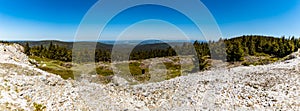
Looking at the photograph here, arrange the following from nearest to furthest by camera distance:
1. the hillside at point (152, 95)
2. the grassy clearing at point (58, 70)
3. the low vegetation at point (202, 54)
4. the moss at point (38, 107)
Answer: the moss at point (38, 107) → the hillside at point (152, 95) → the grassy clearing at point (58, 70) → the low vegetation at point (202, 54)

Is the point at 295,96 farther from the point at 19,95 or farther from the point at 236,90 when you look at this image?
the point at 19,95

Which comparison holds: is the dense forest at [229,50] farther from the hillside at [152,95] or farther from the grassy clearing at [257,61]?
the hillside at [152,95]

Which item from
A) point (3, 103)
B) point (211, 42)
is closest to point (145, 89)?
point (3, 103)

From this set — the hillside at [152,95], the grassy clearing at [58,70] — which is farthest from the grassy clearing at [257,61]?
the grassy clearing at [58,70]

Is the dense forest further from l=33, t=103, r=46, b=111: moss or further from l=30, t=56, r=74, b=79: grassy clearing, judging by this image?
l=33, t=103, r=46, b=111: moss

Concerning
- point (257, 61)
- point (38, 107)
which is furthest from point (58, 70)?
point (257, 61)

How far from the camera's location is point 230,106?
24281 millimetres

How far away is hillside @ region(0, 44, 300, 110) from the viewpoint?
75.9 ft

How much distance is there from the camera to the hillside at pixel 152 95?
23141 millimetres

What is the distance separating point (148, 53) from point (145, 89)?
375ft

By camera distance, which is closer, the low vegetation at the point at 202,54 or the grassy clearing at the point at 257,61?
the grassy clearing at the point at 257,61

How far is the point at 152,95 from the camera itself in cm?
2877

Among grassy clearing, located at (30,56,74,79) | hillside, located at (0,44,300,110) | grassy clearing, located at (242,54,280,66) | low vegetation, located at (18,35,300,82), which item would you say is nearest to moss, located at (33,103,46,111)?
hillside, located at (0,44,300,110)

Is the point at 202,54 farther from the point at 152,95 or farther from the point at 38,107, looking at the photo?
the point at 38,107
